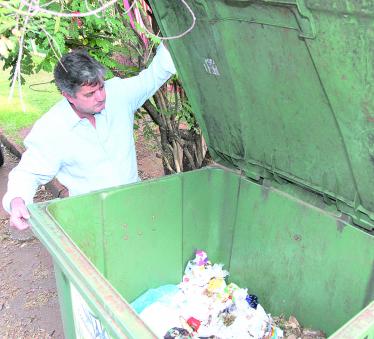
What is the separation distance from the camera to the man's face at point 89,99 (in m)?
2.22

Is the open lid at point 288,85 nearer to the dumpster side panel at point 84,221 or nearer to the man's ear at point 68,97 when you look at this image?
the man's ear at point 68,97

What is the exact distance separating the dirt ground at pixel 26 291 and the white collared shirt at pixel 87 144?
1.06m

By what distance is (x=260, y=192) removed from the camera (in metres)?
2.36

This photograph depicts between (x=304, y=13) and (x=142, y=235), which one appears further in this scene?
(x=142, y=235)

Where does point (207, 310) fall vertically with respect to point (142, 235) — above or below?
below

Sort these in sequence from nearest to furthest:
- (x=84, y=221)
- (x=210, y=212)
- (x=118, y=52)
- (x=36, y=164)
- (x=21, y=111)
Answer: (x=84, y=221) → (x=36, y=164) → (x=210, y=212) → (x=118, y=52) → (x=21, y=111)

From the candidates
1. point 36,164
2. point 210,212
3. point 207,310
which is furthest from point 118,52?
point 207,310

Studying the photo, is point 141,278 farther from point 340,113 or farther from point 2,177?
point 2,177

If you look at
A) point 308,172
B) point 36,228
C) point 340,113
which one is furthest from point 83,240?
point 340,113

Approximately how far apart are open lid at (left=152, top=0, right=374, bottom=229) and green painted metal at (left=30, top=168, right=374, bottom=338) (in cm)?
16

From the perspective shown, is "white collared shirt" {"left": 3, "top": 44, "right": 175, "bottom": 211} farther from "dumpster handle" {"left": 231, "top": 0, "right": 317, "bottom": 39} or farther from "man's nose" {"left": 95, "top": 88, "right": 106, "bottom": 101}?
"dumpster handle" {"left": 231, "top": 0, "right": 317, "bottom": 39}

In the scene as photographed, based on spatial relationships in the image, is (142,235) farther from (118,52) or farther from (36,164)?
(118,52)

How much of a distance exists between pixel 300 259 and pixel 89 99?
1.38 meters

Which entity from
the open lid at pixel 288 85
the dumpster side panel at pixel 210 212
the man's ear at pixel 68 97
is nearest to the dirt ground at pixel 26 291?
the dumpster side panel at pixel 210 212
